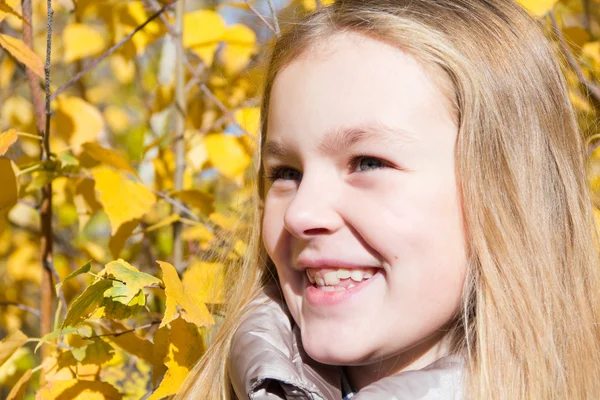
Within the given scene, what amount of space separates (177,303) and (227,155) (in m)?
0.69

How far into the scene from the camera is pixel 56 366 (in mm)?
1299

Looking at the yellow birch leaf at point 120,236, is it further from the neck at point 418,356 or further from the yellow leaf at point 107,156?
the neck at point 418,356

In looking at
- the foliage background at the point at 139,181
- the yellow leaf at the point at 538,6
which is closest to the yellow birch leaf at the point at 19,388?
the foliage background at the point at 139,181

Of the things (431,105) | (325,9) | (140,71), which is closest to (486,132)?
(431,105)

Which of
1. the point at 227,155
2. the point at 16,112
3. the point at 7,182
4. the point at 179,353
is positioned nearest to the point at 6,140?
the point at 7,182

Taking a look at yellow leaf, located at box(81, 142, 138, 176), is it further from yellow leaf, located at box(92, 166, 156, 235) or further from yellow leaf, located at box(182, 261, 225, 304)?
yellow leaf, located at box(182, 261, 225, 304)

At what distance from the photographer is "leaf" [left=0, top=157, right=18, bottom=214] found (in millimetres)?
1342

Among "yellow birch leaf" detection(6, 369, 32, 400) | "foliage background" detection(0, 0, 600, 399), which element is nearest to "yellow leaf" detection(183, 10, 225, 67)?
"foliage background" detection(0, 0, 600, 399)

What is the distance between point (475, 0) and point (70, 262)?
124 cm

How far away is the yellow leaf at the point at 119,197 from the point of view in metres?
1.39

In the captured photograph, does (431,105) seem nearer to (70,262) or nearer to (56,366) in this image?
(56,366)

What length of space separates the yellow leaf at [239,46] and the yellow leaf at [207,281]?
1.60 feet

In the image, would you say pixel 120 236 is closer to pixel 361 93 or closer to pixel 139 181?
pixel 139 181

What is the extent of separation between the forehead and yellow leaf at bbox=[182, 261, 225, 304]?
37 cm
